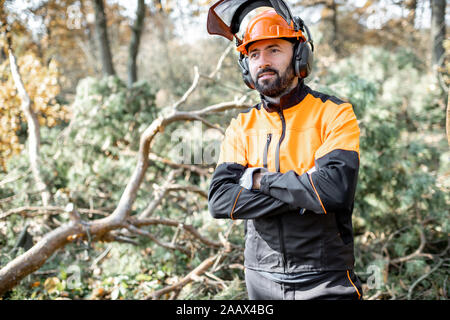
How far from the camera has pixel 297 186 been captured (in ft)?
6.32

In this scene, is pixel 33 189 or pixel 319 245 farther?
pixel 33 189

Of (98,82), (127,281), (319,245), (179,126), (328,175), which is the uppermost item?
(98,82)

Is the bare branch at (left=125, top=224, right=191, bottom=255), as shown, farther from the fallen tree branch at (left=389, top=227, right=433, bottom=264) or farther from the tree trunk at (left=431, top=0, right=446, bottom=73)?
the tree trunk at (left=431, top=0, right=446, bottom=73)

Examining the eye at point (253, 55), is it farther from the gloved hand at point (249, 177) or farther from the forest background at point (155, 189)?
the forest background at point (155, 189)

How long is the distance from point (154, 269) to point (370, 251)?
281 centimetres

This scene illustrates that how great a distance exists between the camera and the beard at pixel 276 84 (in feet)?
7.06

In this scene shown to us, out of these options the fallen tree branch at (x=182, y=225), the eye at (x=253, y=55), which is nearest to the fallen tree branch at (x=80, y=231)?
the fallen tree branch at (x=182, y=225)

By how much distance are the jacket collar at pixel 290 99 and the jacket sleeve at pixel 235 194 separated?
0.86ft

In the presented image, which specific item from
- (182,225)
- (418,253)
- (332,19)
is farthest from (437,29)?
(182,225)

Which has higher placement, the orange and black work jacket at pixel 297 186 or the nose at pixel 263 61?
the nose at pixel 263 61

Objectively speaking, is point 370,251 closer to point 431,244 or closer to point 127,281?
point 431,244

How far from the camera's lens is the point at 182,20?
32.8ft

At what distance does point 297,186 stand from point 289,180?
59mm

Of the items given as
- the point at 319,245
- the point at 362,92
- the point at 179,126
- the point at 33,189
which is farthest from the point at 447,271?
the point at 33,189
